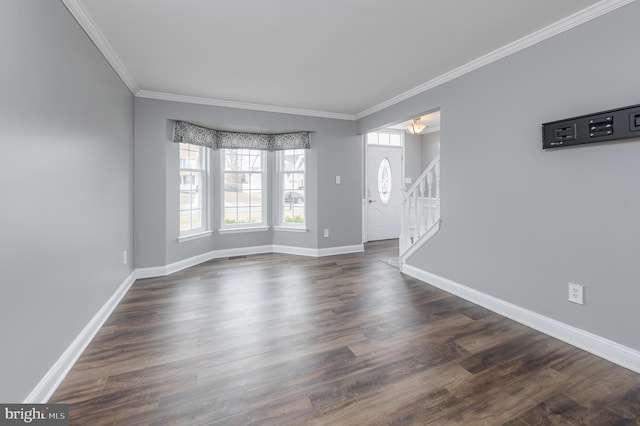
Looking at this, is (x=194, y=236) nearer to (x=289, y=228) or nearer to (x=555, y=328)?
(x=289, y=228)

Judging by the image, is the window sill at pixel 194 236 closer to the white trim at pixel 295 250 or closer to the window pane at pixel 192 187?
the window pane at pixel 192 187

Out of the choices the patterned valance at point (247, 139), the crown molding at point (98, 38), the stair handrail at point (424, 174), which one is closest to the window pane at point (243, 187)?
the patterned valance at point (247, 139)

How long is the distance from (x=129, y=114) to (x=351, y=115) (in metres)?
3.33

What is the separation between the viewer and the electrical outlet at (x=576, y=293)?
2170mm

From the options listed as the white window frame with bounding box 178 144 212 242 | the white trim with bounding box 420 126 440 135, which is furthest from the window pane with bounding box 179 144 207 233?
the white trim with bounding box 420 126 440 135

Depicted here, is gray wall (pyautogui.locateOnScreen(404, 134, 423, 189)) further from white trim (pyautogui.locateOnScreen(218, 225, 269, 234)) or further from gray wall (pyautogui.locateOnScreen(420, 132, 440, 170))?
white trim (pyautogui.locateOnScreen(218, 225, 269, 234))

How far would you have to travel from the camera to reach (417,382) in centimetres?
175

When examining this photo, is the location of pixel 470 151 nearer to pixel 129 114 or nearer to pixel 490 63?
pixel 490 63

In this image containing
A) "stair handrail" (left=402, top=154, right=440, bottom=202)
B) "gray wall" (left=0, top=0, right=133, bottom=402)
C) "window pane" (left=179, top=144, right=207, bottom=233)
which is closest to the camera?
"gray wall" (left=0, top=0, right=133, bottom=402)

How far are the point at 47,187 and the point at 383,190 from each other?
19.2ft

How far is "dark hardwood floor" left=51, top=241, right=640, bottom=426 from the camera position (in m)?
1.51

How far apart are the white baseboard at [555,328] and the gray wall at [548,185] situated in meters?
0.05

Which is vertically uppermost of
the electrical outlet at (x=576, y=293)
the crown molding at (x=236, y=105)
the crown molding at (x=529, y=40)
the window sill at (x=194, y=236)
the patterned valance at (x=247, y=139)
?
the crown molding at (x=236, y=105)

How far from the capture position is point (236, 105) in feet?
14.3
